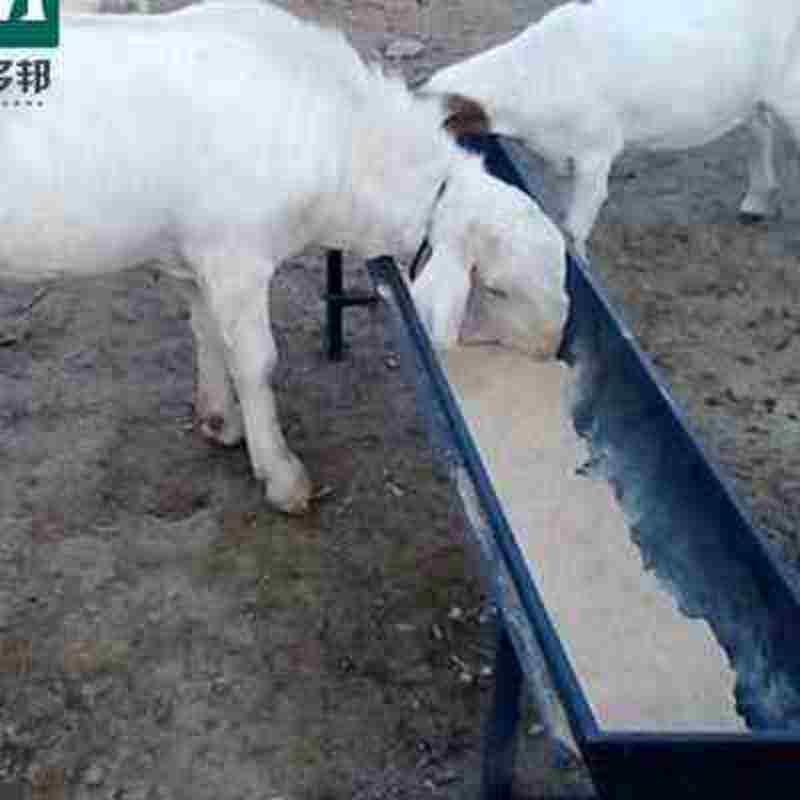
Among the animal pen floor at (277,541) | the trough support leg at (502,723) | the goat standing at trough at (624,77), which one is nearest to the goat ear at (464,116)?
the goat standing at trough at (624,77)

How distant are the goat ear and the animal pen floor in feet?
3.13

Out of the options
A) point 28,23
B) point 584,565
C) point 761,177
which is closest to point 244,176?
point 28,23

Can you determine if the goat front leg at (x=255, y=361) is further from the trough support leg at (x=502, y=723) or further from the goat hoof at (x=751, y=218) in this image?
the goat hoof at (x=751, y=218)

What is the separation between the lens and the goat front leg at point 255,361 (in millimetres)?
4094

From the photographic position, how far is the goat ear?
442 cm

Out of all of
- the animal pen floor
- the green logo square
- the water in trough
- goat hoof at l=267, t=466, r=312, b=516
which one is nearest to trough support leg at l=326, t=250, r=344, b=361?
the animal pen floor

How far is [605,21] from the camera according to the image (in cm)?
535

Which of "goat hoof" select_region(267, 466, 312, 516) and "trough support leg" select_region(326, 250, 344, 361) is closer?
"goat hoof" select_region(267, 466, 312, 516)

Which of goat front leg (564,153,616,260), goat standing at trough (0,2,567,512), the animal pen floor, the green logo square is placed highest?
the green logo square

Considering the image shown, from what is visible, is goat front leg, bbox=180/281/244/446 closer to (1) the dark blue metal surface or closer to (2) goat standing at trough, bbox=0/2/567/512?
(2) goat standing at trough, bbox=0/2/567/512

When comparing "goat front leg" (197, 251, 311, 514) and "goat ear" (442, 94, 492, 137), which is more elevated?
"goat ear" (442, 94, 492, 137)

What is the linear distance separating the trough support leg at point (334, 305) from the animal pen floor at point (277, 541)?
0.19 ft

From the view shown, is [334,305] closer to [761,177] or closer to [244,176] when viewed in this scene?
[244,176]

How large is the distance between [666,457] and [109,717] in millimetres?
1449
